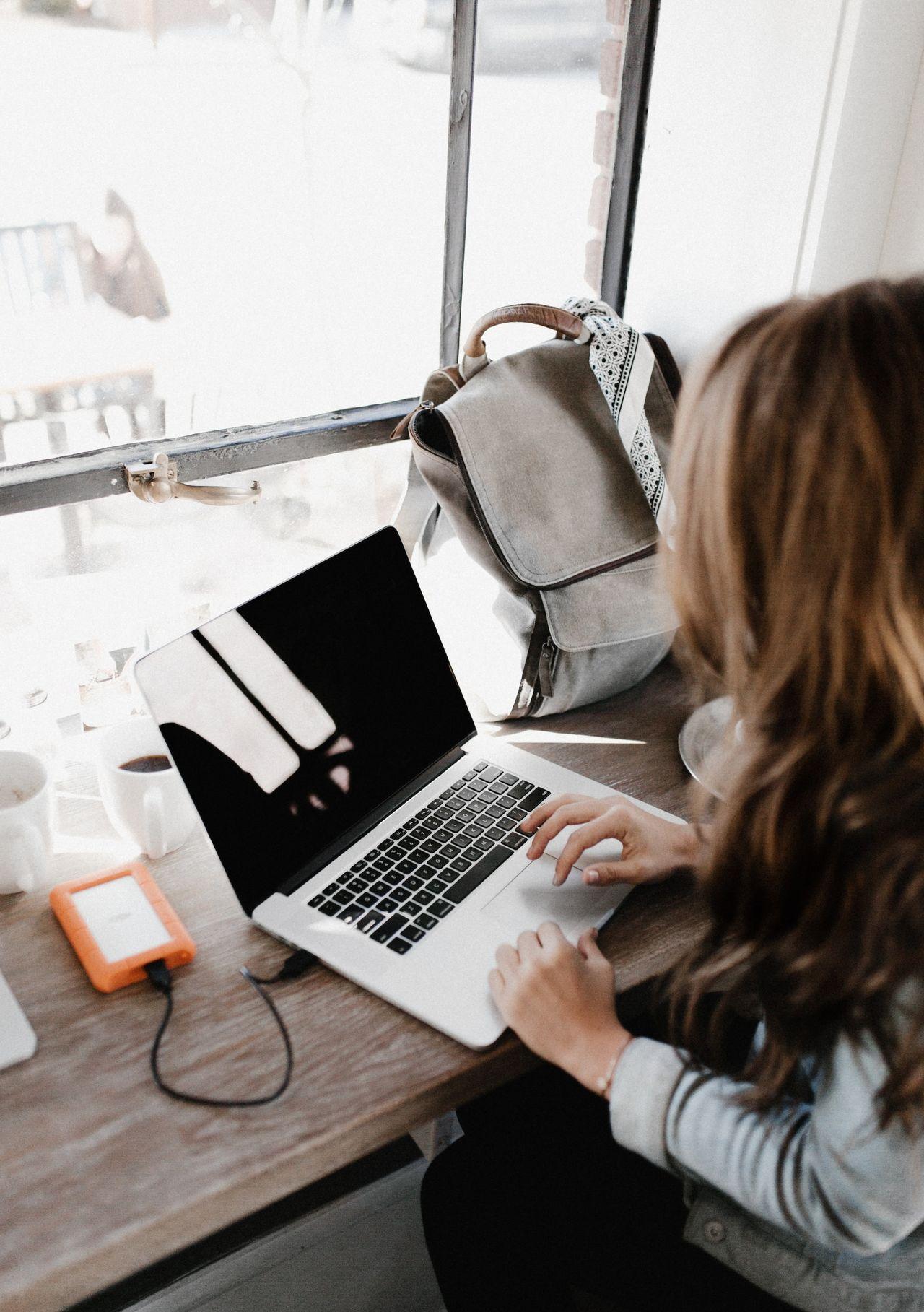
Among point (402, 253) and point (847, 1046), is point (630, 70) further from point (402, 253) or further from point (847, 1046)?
point (847, 1046)

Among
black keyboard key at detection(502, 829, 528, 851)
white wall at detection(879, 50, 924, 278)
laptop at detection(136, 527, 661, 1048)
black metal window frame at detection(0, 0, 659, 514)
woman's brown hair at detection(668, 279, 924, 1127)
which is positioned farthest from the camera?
white wall at detection(879, 50, 924, 278)

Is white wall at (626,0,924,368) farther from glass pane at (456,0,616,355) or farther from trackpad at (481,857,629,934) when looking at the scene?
trackpad at (481,857,629,934)

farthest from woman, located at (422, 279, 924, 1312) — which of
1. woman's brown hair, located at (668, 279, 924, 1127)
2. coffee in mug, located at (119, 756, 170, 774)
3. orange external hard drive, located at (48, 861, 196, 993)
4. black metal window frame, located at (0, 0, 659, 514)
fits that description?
black metal window frame, located at (0, 0, 659, 514)

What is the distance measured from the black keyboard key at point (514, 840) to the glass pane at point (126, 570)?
37 centimetres

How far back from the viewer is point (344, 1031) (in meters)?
0.72

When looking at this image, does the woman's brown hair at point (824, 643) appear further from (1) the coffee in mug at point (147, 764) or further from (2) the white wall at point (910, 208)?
(2) the white wall at point (910, 208)

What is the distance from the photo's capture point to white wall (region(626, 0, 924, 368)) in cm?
110

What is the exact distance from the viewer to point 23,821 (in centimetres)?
80

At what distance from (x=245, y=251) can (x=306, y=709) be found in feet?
1.79

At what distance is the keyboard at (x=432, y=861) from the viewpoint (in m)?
0.80

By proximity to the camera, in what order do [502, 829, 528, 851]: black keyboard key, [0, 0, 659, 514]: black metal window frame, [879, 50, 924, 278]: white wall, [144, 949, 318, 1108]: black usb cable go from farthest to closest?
[879, 50, 924, 278]: white wall, [0, 0, 659, 514]: black metal window frame, [502, 829, 528, 851]: black keyboard key, [144, 949, 318, 1108]: black usb cable

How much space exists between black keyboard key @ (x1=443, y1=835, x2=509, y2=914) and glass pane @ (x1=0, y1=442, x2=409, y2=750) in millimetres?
387

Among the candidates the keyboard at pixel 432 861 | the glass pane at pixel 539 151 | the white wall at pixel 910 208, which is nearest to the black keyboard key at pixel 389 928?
the keyboard at pixel 432 861

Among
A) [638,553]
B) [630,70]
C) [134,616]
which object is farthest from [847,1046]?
[630,70]
